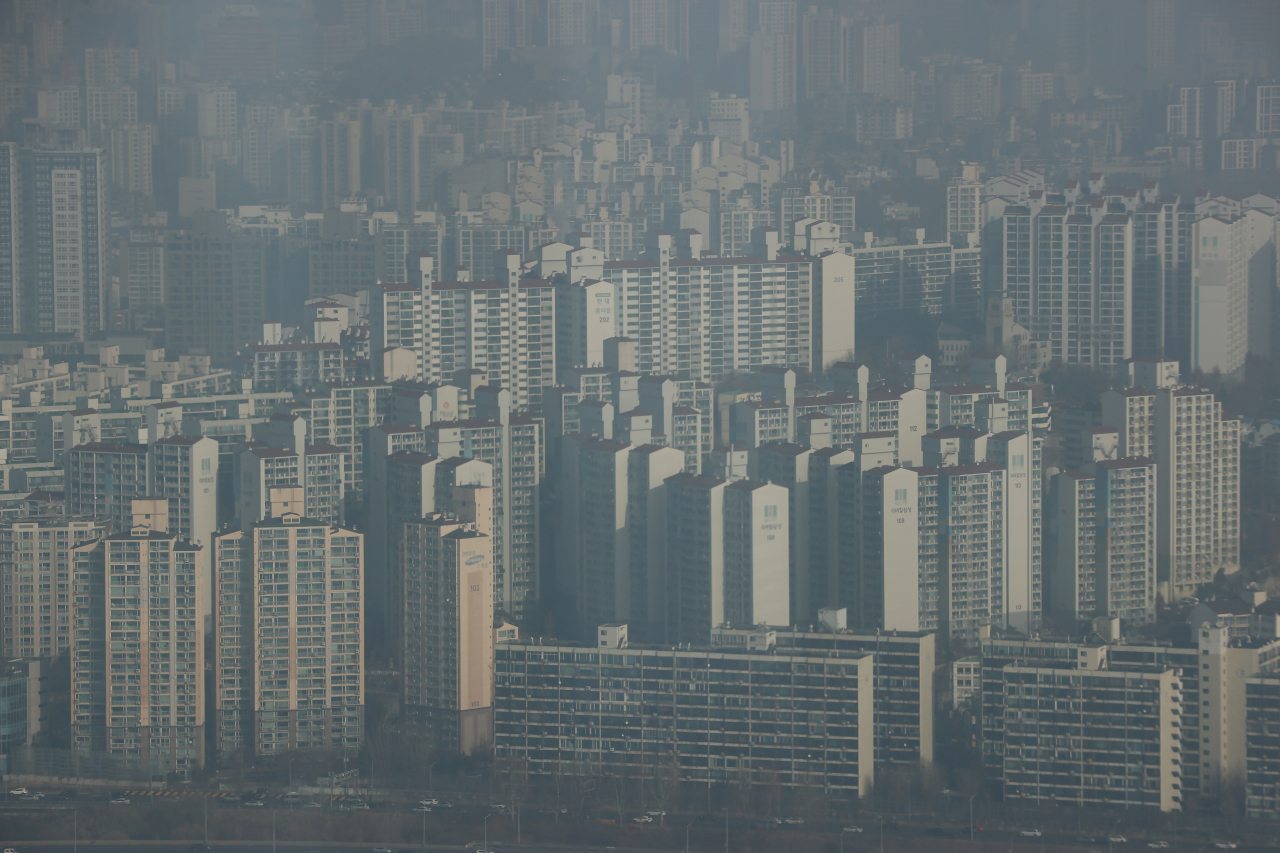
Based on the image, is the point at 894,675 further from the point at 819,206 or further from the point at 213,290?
the point at 819,206

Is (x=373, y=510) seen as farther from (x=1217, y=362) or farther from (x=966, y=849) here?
(x=1217, y=362)

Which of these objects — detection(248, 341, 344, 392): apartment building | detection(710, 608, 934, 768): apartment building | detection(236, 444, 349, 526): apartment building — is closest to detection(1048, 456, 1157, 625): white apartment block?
detection(710, 608, 934, 768): apartment building

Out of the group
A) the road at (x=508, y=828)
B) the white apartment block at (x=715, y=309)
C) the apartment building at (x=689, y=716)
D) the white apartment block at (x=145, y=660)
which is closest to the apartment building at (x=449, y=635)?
the apartment building at (x=689, y=716)

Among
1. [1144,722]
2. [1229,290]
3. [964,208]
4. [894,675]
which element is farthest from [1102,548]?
[964,208]

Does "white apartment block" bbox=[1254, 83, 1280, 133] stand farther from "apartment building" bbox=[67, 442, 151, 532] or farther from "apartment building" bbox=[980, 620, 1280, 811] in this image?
"apartment building" bbox=[980, 620, 1280, 811]

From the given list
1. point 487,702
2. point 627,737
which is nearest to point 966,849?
point 627,737

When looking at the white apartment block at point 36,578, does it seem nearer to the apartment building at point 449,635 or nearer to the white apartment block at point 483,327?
the apartment building at point 449,635
